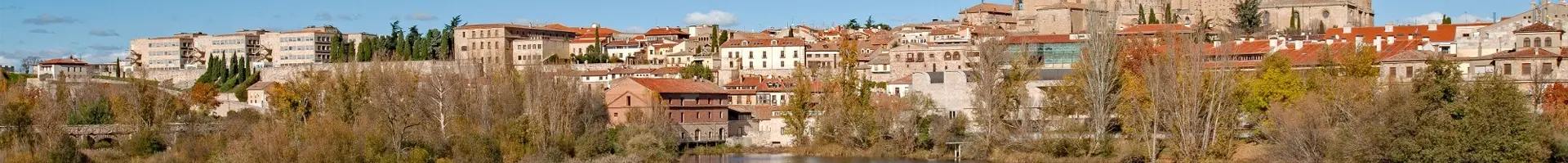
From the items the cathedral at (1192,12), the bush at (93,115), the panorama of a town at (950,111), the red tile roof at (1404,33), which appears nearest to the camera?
the panorama of a town at (950,111)

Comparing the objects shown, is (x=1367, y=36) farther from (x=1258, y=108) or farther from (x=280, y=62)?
(x=280, y=62)

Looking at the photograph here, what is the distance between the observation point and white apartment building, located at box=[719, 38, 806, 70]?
2338 inches

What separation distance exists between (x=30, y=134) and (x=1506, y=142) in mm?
21681

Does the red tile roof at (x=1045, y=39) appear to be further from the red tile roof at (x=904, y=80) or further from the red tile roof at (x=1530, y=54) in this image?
the red tile roof at (x=1530, y=54)

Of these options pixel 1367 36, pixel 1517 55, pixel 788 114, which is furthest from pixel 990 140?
pixel 1367 36

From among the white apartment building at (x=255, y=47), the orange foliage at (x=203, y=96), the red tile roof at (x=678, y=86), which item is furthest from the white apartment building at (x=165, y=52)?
the red tile roof at (x=678, y=86)

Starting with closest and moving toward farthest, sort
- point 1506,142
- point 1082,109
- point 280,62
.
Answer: point 1506,142 < point 1082,109 < point 280,62

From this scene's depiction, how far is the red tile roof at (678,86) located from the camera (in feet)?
137

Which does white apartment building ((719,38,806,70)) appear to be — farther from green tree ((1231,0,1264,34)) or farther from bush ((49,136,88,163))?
bush ((49,136,88,163))

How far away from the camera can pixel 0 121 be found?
119 ft

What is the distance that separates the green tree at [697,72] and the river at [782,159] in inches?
631

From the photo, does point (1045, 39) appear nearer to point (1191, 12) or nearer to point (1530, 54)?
point (1191, 12)

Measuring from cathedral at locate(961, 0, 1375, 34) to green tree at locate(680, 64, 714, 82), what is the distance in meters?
10.6

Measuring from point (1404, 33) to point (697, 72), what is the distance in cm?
1696
